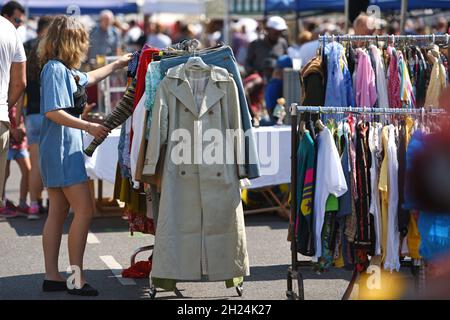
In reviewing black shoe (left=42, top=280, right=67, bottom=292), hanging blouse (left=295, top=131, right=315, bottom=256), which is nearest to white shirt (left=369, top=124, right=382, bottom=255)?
hanging blouse (left=295, top=131, right=315, bottom=256)

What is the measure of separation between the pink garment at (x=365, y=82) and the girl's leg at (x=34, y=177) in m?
3.92

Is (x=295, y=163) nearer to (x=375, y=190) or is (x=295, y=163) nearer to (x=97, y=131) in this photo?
(x=375, y=190)

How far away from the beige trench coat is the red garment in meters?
1.08

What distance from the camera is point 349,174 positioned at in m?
6.08

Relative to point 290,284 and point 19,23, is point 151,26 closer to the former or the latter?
point 19,23

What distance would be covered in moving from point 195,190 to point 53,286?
141 centimetres

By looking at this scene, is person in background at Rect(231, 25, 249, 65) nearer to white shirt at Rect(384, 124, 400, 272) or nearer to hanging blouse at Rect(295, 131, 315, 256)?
hanging blouse at Rect(295, 131, 315, 256)

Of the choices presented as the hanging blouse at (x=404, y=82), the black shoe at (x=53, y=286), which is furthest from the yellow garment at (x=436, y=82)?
the black shoe at (x=53, y=286)

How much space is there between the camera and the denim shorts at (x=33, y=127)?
951cm

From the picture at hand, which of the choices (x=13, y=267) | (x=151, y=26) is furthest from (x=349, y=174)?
(x=151, y=26)

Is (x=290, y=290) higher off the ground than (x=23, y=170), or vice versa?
(x=23, y=170)

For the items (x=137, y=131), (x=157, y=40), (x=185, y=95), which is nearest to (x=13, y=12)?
(x=137, y=131)

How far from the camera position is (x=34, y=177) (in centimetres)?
948

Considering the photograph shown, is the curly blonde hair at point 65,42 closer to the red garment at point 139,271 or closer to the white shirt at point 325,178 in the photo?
the red garment at point 139,271
